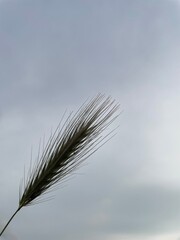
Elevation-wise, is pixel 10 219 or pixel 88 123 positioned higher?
pixel 88 123

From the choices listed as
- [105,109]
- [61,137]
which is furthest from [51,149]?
[105,109]

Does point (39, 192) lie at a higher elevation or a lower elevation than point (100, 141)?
lower

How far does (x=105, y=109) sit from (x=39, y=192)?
74 cm

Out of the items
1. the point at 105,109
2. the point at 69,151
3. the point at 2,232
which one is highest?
the point at 105,109

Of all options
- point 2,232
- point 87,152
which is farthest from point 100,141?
point 2,232

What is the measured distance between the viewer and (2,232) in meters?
5.27

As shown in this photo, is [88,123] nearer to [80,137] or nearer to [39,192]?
[80,137]

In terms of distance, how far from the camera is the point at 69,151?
543 cm

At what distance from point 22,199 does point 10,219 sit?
20 cm

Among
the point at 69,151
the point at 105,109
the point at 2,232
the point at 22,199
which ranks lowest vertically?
the point at 2,232

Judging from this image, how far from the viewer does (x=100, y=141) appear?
5.47 metres

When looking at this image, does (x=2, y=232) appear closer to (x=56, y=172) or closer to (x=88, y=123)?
(x=56, y=172)

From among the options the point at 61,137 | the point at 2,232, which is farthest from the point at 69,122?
the point at 2,232

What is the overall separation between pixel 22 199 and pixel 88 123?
2.35 ft
